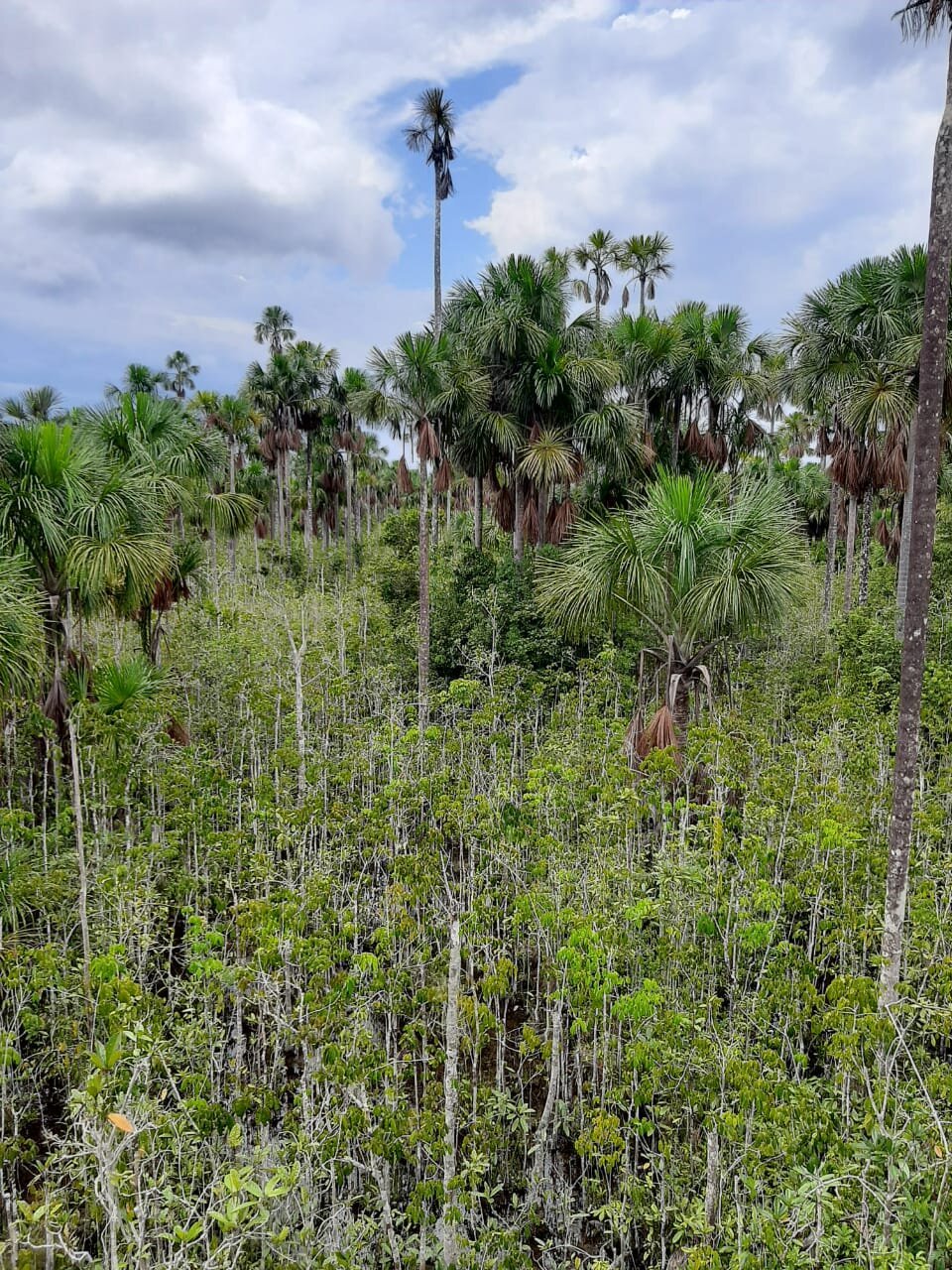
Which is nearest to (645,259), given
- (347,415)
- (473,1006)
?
(347,415)

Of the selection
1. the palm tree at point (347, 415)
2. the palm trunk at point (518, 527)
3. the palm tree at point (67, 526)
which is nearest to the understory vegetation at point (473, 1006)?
the palm tree at point (67, 526)

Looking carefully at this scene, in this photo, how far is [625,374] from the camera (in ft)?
52.7

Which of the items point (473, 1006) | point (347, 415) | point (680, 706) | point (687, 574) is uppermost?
point (347, 415)

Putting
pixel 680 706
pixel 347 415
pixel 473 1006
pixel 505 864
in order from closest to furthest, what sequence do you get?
pixel 473 1006 < pixel 505 864 < pixel 680 706 < pixel 347 415

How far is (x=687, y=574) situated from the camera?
24.6 ft

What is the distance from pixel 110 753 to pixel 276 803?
6.54 feet

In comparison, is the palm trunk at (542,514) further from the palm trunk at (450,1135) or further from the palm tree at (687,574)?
the palm trunk at (450,1135)

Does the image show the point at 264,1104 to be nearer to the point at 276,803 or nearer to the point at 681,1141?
the point at 681,1141

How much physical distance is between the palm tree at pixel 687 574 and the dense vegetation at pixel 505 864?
1.8 inches

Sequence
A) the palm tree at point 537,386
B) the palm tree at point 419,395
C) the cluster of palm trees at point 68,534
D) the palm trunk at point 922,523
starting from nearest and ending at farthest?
1. the palm trunk at point 922,523
2. the cluster of palm trees at point 68,534
3. the palm tree at point 419,395
4. the palm tree at point 537,386

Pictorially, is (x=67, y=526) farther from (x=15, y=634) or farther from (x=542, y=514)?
(x=542, y=514)

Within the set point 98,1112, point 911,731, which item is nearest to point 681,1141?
point 911,731

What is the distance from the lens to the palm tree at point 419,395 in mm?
12172

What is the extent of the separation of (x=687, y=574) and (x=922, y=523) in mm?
2496
